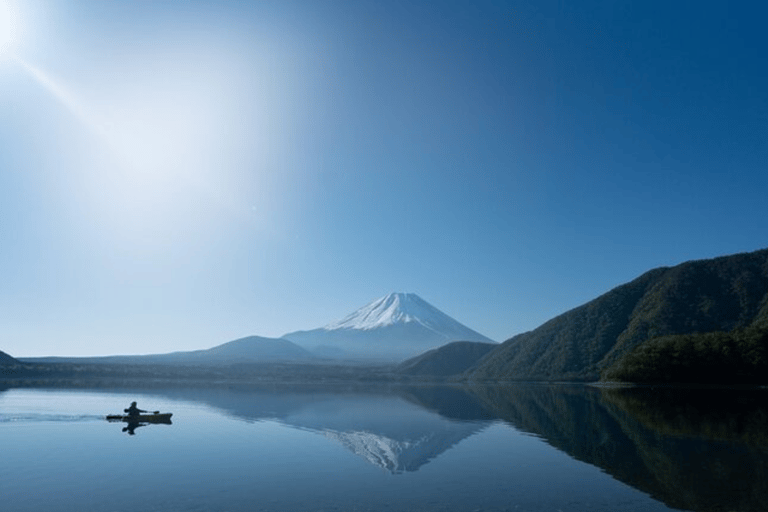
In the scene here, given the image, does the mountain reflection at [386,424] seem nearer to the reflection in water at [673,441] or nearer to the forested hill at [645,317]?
the reflection in water at [673,441]

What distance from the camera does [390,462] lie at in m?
32.2

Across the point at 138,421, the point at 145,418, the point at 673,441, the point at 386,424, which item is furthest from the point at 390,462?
the point at 145,418

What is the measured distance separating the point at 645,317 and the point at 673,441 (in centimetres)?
12167

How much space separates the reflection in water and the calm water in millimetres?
121

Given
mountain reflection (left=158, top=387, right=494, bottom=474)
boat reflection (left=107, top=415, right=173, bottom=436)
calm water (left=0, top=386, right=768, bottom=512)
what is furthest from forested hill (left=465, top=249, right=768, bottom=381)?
boat reflection (left=107, top=415, right=173, bottom=436)

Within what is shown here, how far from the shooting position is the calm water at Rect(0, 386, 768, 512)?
75.6 feet

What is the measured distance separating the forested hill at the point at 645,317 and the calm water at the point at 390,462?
75.3 meters

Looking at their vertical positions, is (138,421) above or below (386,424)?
above

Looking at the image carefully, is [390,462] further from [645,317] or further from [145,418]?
[645,317]

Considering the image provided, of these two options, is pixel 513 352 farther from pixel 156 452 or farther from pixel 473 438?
pixel 156 452

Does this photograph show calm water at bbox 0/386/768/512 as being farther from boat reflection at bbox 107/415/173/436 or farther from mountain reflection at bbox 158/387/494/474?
A: boat reflection at bbox 107/415/173/436

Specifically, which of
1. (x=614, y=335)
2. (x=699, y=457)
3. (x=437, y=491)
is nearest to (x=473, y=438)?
(x=699, y=457)

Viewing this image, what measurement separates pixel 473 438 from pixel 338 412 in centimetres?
2610

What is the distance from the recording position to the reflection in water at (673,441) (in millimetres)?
24469
